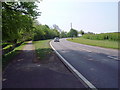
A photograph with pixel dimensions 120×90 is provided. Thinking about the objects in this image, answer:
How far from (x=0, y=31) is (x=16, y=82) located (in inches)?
296

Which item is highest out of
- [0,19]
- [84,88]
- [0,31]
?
[0,19]

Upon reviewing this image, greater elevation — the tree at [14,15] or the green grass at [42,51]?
the tree at [14,15]

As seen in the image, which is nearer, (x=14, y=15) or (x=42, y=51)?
(x=14, y=15)

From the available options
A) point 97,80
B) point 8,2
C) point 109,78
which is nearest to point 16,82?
point 97,80

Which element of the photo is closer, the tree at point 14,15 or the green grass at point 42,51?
the tree at point 14,15

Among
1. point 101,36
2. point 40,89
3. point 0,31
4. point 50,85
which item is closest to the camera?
point 40,89

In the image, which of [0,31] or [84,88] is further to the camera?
[0,31]

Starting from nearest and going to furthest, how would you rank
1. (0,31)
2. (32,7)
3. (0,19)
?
(0,19) → (0,31) → (32,7)

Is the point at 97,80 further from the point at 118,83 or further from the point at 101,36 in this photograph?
the point at 101,36

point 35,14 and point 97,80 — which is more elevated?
point 35,14

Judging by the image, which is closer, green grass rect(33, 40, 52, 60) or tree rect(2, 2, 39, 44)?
tree rect(2, 2, 39, 44)

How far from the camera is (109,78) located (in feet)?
20.1

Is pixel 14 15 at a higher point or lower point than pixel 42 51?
higher

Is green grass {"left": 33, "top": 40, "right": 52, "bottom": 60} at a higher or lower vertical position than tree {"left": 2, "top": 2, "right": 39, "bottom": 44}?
lower
